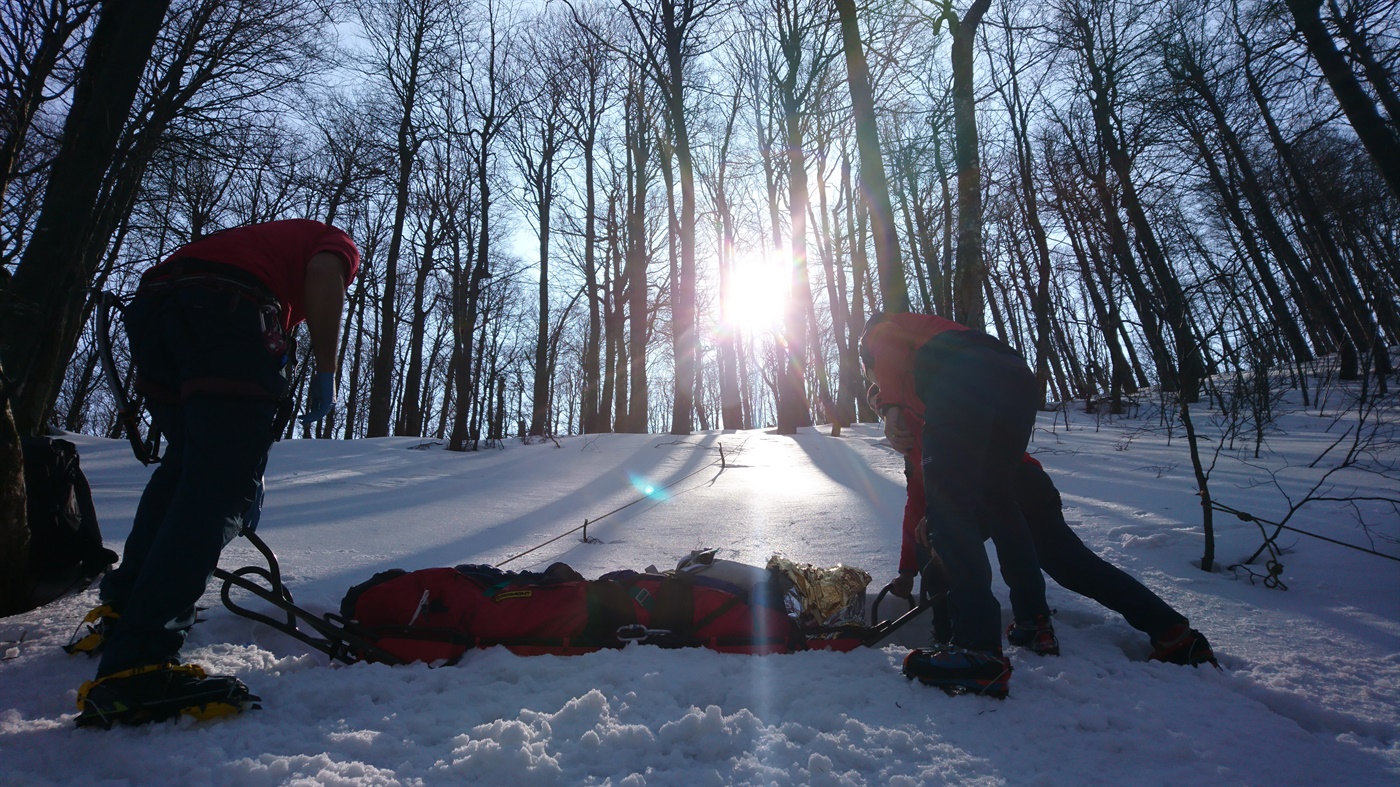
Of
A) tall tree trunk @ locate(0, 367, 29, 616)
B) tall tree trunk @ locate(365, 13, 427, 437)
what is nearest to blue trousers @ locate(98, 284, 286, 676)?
tall tree trunk @ locate(0, 367, 29, 616)

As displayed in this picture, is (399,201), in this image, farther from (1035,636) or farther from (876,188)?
(1035,636)

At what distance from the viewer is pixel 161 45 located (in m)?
7.17

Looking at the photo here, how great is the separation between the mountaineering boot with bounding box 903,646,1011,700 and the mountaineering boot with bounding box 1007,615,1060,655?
379 millimetres

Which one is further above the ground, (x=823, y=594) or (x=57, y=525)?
(x=57, y=525)

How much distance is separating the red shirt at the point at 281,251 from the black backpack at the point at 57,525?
147 cm

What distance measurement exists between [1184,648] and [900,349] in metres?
1.37

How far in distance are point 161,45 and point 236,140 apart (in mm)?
1188

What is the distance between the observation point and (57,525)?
8.27 ft

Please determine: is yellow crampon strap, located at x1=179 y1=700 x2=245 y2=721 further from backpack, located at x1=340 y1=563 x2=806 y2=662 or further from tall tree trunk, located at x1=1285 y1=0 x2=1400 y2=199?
tall tree trunk, located at x1=1285 y1=0 x2=1400 y2=199

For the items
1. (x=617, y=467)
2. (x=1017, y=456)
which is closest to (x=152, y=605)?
(x=1017, y=456)

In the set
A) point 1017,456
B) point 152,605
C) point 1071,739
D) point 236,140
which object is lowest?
point 1071,739

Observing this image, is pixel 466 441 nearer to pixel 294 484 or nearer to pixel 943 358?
pixel 294 484

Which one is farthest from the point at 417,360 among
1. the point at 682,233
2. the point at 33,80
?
the point at 33,80

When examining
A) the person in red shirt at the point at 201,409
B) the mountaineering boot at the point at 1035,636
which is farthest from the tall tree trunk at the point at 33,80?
the mountaineering boot at the point at 1035,636
